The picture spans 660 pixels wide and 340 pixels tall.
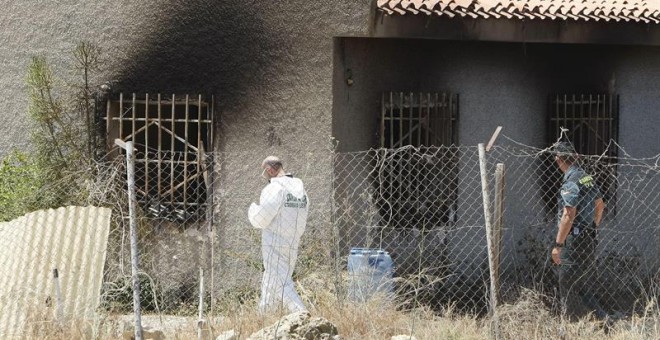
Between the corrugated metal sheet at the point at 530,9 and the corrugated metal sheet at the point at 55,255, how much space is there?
3244 millimetres

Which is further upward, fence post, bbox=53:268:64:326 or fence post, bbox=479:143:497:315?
fence post, bbox=479:143:497:315

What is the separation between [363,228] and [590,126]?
111 inches

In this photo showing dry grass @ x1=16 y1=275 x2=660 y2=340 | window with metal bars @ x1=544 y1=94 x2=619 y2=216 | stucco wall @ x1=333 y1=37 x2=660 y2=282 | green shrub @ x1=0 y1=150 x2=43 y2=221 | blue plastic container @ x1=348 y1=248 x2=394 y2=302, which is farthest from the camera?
window with metal bars @ x1=544 y1=94 x2=619 y2=216

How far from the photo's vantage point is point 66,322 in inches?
342

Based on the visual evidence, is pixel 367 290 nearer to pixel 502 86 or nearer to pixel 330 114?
pixel 330 114

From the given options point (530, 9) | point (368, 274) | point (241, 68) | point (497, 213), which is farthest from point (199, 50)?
point (497, 213)

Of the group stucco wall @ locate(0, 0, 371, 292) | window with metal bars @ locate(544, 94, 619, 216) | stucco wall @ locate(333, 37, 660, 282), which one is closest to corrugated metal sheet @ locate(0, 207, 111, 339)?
stucco wall @ locate(0, 0, 371, 292)

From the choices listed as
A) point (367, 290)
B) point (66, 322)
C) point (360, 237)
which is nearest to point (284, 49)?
point (360, 237)

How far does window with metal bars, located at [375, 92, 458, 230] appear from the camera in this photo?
11.5m

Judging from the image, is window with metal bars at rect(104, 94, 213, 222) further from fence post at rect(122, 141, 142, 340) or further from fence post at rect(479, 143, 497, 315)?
fence post at rect(479, 143, 497, 315)

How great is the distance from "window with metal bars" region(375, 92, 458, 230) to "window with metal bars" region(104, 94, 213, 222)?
165 cm

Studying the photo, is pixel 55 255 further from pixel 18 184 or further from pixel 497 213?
pixel 497 213

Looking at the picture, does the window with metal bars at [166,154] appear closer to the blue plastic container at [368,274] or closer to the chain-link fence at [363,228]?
the chain-link fence at [363,228]

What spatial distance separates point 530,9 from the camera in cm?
1144
